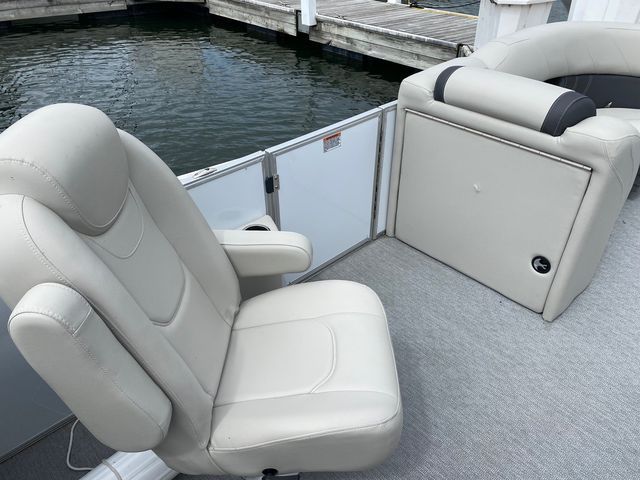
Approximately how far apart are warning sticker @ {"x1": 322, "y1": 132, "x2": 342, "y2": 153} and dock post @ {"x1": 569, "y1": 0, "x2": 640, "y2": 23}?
2776mm

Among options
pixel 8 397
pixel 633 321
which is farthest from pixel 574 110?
pixel 8 397

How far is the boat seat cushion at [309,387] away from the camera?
3.31ft

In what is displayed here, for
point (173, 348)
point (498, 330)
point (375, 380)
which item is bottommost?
point (498, 330)

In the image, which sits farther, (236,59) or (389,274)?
(236,59)

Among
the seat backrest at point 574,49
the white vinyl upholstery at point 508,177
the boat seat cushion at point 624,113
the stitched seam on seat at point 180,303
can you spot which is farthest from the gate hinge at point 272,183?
the boat seat cushion at point 624,113

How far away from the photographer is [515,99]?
5.44 ft

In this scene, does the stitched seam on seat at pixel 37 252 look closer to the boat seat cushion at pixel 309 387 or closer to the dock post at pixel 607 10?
the boat seat cushion at pixel 309 387

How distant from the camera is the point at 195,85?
7.66m

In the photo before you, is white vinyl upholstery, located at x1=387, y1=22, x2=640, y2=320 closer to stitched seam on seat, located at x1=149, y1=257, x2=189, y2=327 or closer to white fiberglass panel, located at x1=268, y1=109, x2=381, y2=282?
white fiberglass panel, located at x1=268, y1=109, x2=381, y2=282

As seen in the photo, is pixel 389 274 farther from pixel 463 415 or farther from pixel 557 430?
pixel 557 430

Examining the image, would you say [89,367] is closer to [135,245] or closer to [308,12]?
[135,245]

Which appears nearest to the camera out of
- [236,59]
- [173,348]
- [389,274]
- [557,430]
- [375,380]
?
[173,348]

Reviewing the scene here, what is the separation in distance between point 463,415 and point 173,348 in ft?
3.45

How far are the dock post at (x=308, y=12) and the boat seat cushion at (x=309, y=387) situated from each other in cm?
763
